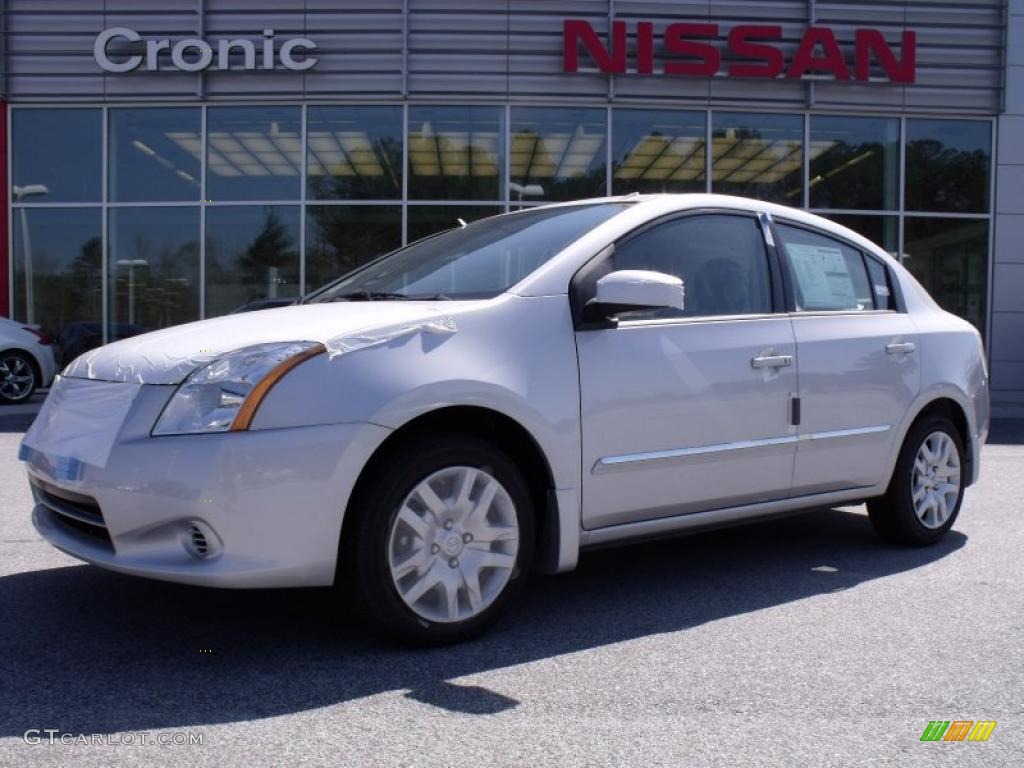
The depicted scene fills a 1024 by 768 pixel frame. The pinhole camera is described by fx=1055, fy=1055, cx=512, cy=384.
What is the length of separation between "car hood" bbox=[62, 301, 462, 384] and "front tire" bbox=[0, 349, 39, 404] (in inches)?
405

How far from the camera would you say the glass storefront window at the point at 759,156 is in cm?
1551

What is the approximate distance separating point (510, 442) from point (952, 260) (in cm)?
1440

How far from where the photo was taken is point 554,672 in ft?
10.6

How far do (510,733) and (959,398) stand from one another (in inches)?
132

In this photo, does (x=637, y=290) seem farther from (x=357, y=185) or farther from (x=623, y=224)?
(x=357, y=185)

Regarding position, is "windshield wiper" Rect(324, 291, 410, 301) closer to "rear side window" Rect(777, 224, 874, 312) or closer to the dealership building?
"rear side window" Rect(777, 224, 874, 312)

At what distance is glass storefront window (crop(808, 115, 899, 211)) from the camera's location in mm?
15719

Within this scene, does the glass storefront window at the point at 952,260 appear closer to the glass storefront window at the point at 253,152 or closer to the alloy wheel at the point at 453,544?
the glass storefront window at the point at 253,152

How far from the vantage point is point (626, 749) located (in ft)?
8.64

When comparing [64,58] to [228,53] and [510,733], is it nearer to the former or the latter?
[228,53]

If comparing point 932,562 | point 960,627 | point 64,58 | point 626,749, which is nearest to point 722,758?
point 626,749

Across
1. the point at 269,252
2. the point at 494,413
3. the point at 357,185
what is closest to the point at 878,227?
the point at 357,185

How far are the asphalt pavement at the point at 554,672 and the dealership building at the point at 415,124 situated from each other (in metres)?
11.3

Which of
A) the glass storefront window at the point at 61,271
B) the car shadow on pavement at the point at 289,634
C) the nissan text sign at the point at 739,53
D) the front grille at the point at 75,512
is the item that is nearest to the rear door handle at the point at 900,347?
the car shadow on pavement at the point at 289,634
